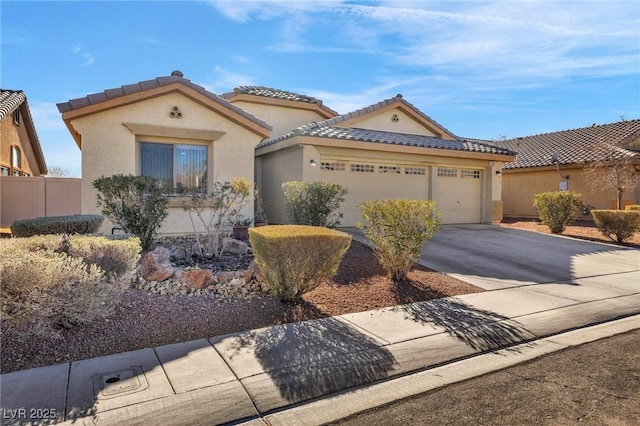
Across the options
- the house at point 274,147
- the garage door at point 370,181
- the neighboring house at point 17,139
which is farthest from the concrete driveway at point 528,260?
the neighboring house at point 17,139

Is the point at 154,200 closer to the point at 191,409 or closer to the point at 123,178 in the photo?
the point at 123,178

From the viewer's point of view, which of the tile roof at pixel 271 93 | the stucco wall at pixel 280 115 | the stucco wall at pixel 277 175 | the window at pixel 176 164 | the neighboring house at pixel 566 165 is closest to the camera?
the window at pixel 176 164

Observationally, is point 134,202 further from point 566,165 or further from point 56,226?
point 566,165

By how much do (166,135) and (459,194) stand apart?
1208 cm

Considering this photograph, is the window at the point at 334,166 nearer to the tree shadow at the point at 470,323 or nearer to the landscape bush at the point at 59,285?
the tree shadow at the point at 470,323

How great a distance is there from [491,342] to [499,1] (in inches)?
305

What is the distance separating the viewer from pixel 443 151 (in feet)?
51.2

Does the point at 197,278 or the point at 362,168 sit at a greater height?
the point at 362,168

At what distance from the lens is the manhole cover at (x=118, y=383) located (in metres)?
3.47

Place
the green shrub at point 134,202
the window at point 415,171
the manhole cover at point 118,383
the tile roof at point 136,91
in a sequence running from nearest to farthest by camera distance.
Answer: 1. the manhole cover at point 118,383
2. the green shrub at point 134,202
3. the tile roof at point 136,91
4. the window at point 415,171

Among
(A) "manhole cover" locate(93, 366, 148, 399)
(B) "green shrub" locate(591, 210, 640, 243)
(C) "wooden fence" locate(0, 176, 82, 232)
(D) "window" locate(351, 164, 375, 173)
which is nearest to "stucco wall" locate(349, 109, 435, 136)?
(D) "window" locate(351, 164, 375, 173)

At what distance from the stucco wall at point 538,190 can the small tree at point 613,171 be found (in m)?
0.39

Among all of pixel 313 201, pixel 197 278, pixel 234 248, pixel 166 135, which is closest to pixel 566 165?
pixel 313 201

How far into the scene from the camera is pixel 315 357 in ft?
14.2
